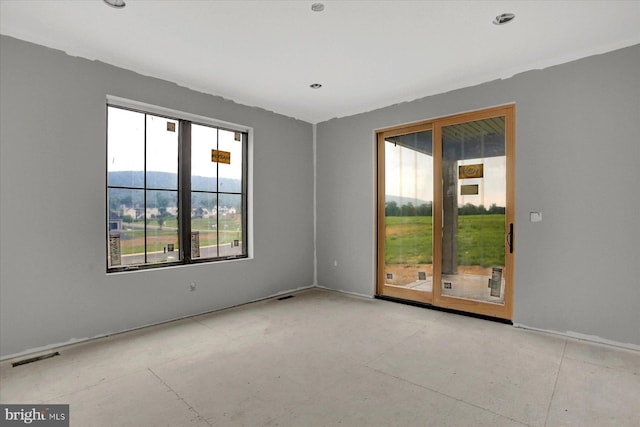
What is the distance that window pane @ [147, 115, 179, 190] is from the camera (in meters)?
3.88

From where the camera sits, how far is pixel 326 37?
3033 millimetres

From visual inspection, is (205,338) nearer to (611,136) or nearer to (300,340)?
(300,340)

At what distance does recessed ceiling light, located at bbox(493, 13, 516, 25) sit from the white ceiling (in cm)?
6

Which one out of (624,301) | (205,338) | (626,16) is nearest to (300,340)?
(205,338)

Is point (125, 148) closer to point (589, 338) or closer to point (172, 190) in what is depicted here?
point (172, 190)

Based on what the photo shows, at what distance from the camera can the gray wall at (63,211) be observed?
2.91m

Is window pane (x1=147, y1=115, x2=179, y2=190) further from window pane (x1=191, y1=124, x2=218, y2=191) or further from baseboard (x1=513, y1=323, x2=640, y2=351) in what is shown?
baseboard (x1=513, y1=323, x2=640, y2=351)

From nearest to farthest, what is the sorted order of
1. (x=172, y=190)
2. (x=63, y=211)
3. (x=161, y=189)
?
(x=63, y=211) < (x=161, y=189) < (x=172, y=190)

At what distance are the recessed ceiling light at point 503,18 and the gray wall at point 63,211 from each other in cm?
329

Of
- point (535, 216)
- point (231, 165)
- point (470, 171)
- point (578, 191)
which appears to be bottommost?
point (535, 216)

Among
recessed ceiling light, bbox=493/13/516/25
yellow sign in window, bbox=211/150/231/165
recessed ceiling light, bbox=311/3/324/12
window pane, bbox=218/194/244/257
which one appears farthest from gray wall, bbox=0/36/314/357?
recessed ceiling light, bbox=493/13/516/25

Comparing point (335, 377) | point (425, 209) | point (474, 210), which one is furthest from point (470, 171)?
point (335, 377)

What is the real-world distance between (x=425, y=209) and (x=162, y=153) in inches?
135

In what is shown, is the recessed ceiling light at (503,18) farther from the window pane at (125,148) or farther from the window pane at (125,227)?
the window pane at (125,227)
